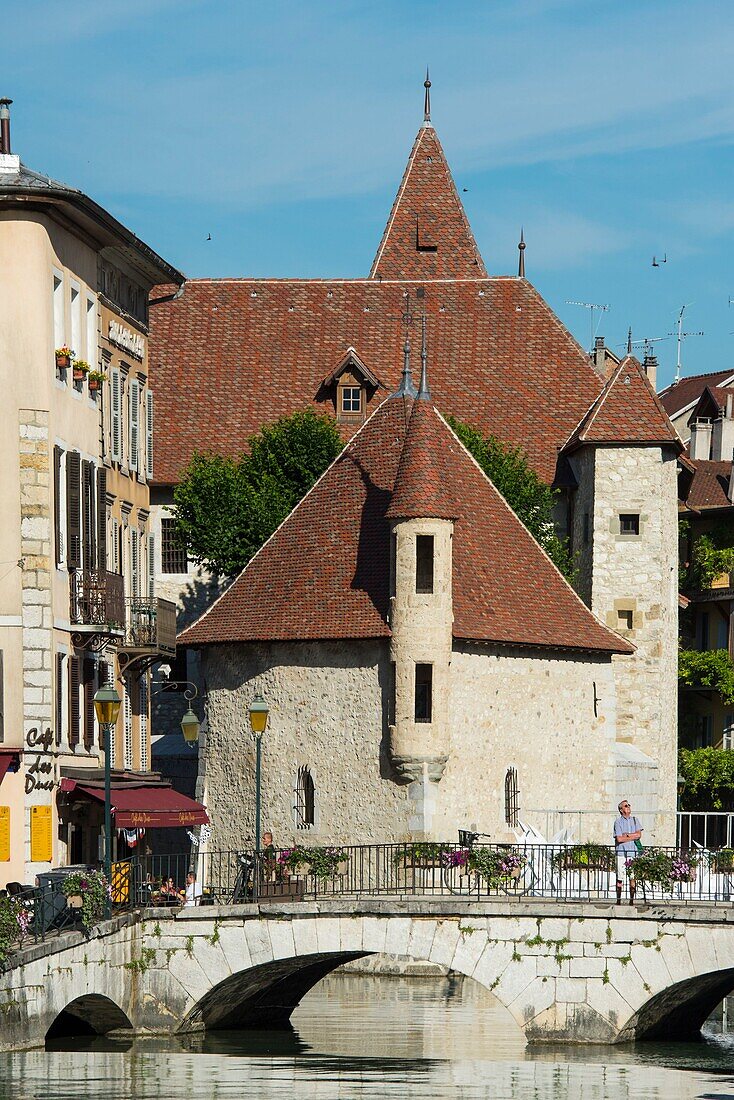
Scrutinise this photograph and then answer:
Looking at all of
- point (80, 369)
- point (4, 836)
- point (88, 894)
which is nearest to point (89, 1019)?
point (88, 894)

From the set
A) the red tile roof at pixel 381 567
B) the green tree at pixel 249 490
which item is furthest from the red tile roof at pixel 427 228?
the red tile roof at pixel 381 567

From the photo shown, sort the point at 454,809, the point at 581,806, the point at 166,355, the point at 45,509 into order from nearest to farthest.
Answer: the point at 45,509
the point at 454,809
the point at 581,806
the point at 166,355

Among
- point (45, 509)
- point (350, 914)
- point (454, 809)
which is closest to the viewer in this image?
point (350, 914)

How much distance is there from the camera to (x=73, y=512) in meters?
45.3

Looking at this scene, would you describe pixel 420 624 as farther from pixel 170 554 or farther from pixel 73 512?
pixel 170 554

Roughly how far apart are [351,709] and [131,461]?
25.1 feet

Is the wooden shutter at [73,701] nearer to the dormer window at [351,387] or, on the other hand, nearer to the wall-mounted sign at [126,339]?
the wall-mounted sign at [126,339]

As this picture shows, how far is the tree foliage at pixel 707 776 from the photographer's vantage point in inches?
2827

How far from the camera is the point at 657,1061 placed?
3716cm

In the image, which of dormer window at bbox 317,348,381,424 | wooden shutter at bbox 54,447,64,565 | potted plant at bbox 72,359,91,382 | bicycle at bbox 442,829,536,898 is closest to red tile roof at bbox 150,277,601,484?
dormer window at bbox 317,348,381,424

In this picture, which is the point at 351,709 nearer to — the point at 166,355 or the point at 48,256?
the point at 48,256

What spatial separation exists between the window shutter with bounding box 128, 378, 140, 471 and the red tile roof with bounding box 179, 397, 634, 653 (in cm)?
330

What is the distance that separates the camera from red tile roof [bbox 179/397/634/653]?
49969 mm

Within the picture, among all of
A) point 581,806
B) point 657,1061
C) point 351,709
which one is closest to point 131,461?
point 351,709
